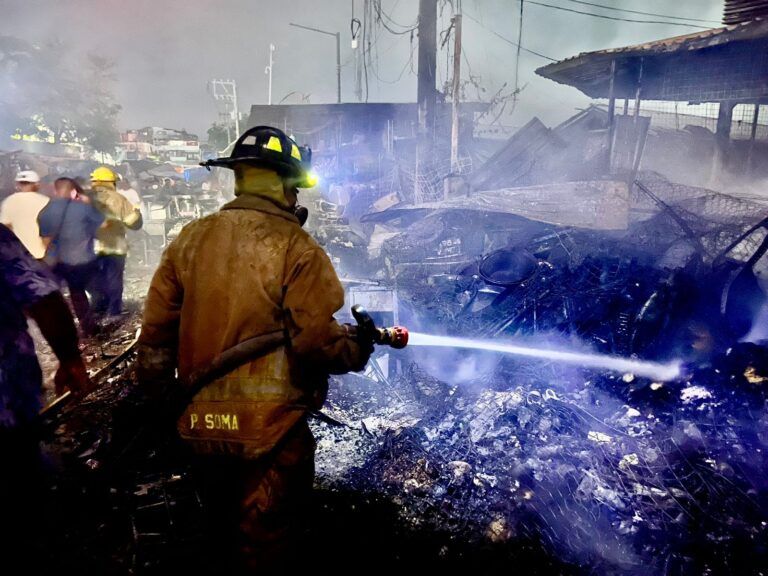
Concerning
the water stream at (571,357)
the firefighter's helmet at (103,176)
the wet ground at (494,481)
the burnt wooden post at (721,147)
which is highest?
the burnt wooden post at (721,147)

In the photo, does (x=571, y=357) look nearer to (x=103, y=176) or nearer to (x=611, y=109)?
(x=103, y=176)

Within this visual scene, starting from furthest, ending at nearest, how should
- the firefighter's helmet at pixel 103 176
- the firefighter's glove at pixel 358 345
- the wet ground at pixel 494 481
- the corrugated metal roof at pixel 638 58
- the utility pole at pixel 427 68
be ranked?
the utility pole at pixel 427 68, the corrugated metal roof at pixel 638 58, the firefighter's helmet at pixel 103 176, the wet ground at pixel 494 481, the firefighter's glove at pixel 358 345

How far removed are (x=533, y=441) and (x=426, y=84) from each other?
55.3 feet

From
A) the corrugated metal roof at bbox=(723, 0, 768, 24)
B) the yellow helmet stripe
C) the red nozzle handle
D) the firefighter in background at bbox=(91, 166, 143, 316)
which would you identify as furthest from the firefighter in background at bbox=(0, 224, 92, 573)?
the corrugated metal roof at bbox=(723, 0, 768, 24)

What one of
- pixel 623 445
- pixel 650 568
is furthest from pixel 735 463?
pixel 650 568

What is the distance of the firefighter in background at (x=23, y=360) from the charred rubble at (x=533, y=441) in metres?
0.70

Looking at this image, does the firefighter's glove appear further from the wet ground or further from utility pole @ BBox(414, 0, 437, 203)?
utility pole @ BBox(414, 0, 437, 203)

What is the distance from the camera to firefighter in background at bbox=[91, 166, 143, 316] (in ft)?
23.8

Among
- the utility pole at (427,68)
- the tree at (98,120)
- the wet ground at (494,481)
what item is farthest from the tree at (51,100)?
the wet ground at (494,481)

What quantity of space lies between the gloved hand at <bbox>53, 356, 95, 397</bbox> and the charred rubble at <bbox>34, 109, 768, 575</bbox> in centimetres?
70

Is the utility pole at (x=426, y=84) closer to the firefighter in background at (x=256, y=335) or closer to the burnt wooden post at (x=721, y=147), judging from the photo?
the burnt wooden post at (x=721, y=147)

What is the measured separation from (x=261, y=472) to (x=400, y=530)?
175 centimetres

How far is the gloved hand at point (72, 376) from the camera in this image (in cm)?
251

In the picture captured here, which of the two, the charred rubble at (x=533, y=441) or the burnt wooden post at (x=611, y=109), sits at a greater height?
the burnt wooden post at (x=611, y=109)
